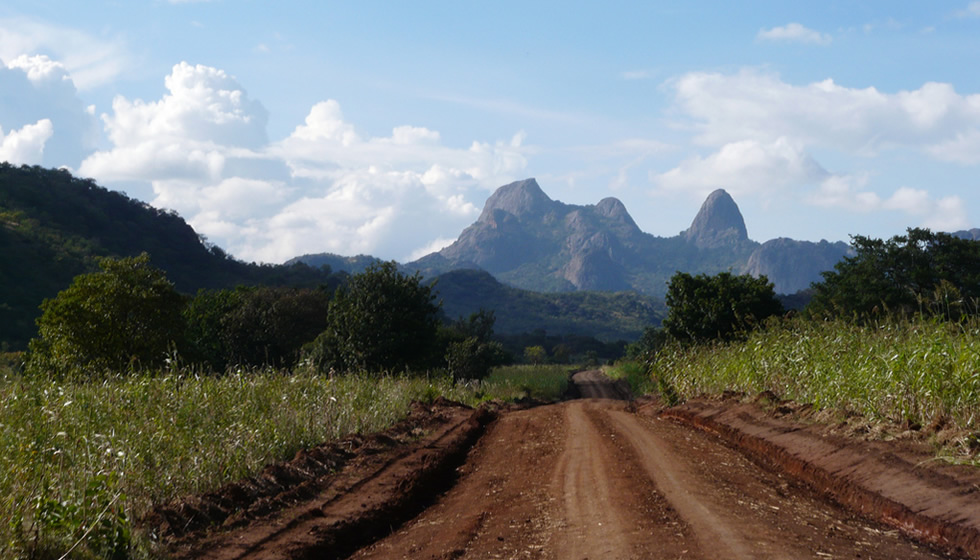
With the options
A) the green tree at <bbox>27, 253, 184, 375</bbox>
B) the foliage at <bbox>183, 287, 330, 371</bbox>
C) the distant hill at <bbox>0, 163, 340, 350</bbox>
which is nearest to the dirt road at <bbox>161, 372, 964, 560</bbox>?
the green tree at <bbox>27, 253, 184, 375</bbox>

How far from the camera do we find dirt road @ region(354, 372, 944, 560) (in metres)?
6.39

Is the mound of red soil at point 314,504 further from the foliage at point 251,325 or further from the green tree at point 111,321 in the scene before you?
the foliage at point 251,325

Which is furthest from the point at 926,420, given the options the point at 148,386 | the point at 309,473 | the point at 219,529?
the point at 148,386

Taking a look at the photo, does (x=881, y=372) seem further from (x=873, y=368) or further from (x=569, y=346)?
(x=569, y=346)

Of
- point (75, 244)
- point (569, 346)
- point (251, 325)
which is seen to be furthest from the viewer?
point (569, 346)

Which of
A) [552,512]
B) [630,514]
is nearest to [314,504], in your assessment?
[552,512]

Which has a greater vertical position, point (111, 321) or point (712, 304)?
point (111, 321)

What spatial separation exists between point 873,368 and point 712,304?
24.0 m

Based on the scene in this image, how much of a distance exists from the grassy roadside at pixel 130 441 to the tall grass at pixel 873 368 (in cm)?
870

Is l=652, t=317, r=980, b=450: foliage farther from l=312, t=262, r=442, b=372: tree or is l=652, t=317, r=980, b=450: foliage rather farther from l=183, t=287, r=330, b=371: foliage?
l=183, t=287, r=330, b=371: foliage

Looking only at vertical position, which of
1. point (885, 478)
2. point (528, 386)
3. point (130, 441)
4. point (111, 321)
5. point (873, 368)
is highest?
point (111, 321)

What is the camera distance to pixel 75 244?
80.2 m

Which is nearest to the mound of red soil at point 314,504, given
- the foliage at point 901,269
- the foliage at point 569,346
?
the foliage at point 901,269

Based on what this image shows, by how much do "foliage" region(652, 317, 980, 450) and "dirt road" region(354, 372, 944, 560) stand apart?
207 cm
